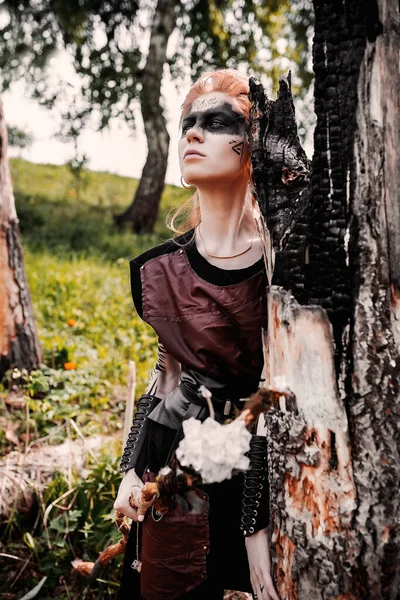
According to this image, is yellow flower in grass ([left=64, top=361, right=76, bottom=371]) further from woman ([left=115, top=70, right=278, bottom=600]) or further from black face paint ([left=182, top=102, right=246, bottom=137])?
black face paint ([left=182, top=102, right=246, bottom=137])

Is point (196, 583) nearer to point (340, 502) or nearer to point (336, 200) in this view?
point (340, 502)


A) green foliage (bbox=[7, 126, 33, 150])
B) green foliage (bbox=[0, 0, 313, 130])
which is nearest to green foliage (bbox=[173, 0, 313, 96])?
green foliage (bbox=[0, 0, 313, 130])

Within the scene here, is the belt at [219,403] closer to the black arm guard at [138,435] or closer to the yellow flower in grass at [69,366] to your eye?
the black arm guard at [138,435]

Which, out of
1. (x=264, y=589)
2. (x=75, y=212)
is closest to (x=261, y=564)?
(x=264, y=589)

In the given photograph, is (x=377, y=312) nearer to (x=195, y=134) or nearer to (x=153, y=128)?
(x=195, y=134)

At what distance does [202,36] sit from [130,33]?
128cm

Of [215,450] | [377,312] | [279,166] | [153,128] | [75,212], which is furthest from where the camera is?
[75,212]

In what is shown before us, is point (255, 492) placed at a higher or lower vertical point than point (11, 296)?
lower

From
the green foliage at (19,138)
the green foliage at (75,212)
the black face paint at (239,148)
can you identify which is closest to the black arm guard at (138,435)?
the black face paint at (239,148)

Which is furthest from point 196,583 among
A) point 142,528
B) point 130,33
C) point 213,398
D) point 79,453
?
point 130,33

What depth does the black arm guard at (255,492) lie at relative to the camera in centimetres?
160

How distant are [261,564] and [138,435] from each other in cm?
61

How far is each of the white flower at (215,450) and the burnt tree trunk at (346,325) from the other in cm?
30

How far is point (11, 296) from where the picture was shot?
3.99 meters
